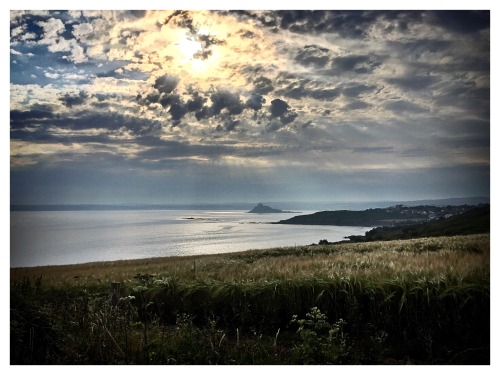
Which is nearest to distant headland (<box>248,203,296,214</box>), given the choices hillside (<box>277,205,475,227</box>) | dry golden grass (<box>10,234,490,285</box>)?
hillside (<box>277,205,475,227</box>)

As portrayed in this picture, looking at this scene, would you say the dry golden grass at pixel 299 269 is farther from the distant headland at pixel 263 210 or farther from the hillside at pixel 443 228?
the distant headland at pixel 263 210

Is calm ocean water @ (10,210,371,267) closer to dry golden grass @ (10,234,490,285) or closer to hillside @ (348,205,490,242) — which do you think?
dry golden grass @ (10,234,490,285)

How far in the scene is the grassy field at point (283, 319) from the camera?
4.46 m

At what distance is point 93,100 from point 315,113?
3.36 meters

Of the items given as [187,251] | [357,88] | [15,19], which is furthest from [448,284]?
[15,19]

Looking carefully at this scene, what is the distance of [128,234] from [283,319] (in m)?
4.12

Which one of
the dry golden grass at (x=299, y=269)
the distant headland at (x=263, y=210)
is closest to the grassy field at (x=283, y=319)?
the dry golden grass at (x=299, y=269)

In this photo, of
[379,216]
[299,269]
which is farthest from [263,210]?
[379,216]

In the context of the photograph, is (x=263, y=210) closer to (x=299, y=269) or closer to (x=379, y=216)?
(x=299, y=269)

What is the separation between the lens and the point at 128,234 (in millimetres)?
7961

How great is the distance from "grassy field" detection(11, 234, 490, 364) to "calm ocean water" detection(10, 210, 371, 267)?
497 mm

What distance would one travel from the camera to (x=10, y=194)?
18.1ft

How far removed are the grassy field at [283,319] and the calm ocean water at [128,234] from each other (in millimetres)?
497

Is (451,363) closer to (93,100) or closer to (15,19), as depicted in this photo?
(93,100)
